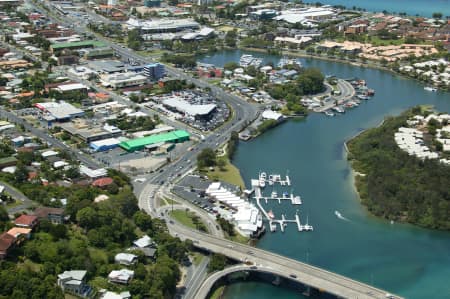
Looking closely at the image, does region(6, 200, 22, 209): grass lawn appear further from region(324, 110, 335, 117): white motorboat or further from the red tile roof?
region(324, 110, 335, 117): white motorboat

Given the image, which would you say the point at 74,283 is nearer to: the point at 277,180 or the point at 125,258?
the point at 125,258

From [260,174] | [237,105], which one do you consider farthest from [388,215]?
[237,105]

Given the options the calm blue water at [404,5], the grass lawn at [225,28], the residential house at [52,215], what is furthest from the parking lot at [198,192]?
the calm blue water at [404,5]

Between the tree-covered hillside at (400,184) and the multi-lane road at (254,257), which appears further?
the tree-covered hillside at (400,184)

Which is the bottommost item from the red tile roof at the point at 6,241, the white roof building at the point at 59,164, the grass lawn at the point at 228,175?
the grass lawn at the point at 228,175

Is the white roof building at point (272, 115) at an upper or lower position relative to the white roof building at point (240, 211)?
upper

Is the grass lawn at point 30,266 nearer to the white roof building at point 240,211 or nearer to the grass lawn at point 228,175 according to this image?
the white roof building at point 240,211

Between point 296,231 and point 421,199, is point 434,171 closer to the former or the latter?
point 421,199

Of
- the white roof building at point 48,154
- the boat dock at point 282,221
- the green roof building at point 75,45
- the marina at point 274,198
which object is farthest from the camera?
the green roof building at point 75,45
